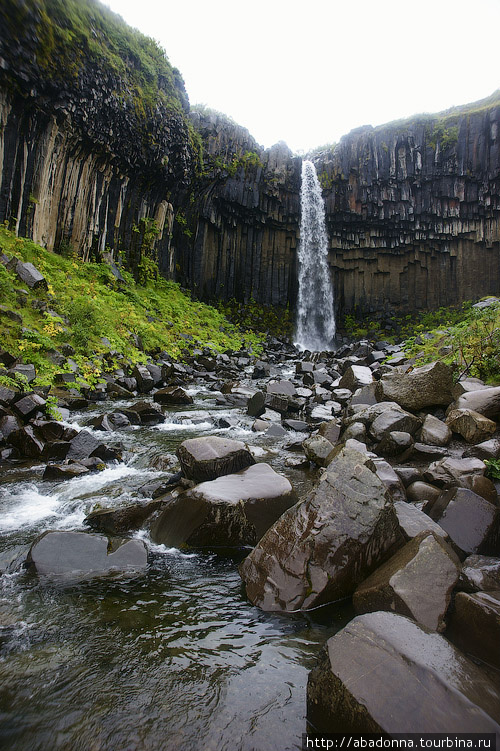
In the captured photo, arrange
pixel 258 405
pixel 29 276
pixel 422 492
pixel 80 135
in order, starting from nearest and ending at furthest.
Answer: pixel 422 492
pixel 258 405
pixel 29 276
pixel 80 135

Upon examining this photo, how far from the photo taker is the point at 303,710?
6.96 feet

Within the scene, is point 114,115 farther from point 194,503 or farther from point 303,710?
point 303,710

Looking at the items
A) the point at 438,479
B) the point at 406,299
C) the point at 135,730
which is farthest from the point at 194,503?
the point at 406,299

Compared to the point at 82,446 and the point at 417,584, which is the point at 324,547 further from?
the point at 82,446

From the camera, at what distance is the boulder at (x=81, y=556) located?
3.41m

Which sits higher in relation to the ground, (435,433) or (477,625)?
(435,433)

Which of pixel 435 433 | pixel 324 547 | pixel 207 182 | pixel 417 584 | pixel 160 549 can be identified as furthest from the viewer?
pixel 207 182

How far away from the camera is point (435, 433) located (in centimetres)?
561

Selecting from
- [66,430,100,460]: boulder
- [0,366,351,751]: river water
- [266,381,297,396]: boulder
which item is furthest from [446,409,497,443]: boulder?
[66,430,100,460]: boulder

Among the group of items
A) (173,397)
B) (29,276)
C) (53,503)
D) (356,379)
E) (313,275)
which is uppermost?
(313,275)

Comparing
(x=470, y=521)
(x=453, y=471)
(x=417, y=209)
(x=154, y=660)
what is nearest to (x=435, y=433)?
(x=453, y=471)

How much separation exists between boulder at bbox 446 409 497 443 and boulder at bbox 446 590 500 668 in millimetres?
3215

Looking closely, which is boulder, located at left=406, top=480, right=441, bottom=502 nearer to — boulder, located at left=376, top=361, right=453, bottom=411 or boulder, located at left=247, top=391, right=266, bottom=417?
boulder, located at left=376, top=361, right=453, bottom=411

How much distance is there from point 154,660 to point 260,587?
990mm
